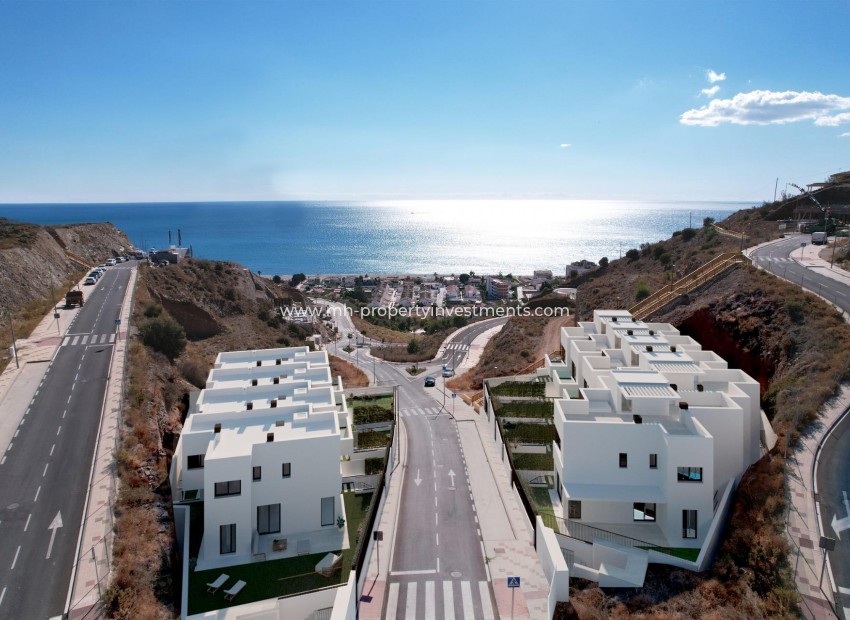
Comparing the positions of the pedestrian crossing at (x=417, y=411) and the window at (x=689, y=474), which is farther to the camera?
the pedestrian crossing at (x=417, y=411)

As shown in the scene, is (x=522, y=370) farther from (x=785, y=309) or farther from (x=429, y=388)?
(x=785, y=309)

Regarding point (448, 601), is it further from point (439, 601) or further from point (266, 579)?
point (266, 579)

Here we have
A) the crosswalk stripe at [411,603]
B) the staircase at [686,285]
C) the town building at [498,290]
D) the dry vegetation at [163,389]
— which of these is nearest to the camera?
the crosswalk stripe at [411,603]

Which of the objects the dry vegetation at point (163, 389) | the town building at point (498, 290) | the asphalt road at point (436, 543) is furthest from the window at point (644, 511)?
the town building at point (498, 290)

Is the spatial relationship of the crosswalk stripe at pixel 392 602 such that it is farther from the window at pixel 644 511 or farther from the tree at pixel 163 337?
the tree at pixel 163 337

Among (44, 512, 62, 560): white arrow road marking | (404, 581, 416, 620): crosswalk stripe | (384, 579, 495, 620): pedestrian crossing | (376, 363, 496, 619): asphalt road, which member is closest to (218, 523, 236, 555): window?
(44, 512, 62, 560): white arrow road marking
